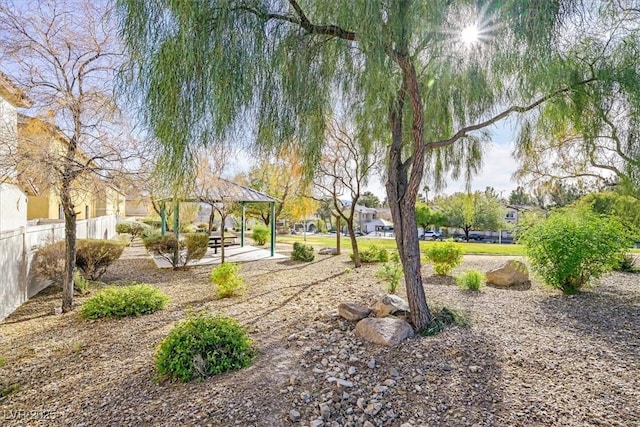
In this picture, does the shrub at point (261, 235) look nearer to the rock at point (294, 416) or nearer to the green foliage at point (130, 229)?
the green foliage at point (130, 229)

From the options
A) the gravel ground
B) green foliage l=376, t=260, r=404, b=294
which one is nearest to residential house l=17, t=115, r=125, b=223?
the gravel ground

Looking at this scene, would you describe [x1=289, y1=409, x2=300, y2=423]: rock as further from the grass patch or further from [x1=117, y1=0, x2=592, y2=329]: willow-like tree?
the grass patch

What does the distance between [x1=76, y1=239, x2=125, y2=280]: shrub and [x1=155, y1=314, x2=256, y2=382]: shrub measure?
5.97 metres

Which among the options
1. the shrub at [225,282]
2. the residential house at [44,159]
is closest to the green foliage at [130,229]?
the residential house at [44,159]

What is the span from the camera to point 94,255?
8.25 metres

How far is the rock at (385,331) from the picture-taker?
3971 mm

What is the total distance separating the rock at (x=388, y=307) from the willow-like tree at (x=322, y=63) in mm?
378

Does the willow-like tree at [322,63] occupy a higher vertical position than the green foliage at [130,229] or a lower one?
higher

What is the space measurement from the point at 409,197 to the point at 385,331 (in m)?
1.82

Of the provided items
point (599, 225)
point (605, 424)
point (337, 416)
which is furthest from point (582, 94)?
point (337, 416)

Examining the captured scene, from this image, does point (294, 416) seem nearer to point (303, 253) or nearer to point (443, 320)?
point (443, 320)

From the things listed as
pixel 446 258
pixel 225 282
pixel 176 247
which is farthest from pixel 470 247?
pixel 225 282

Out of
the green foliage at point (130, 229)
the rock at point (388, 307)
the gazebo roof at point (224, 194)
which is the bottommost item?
the rock at point (388, 307)

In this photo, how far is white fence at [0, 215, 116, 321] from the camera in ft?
19.7
